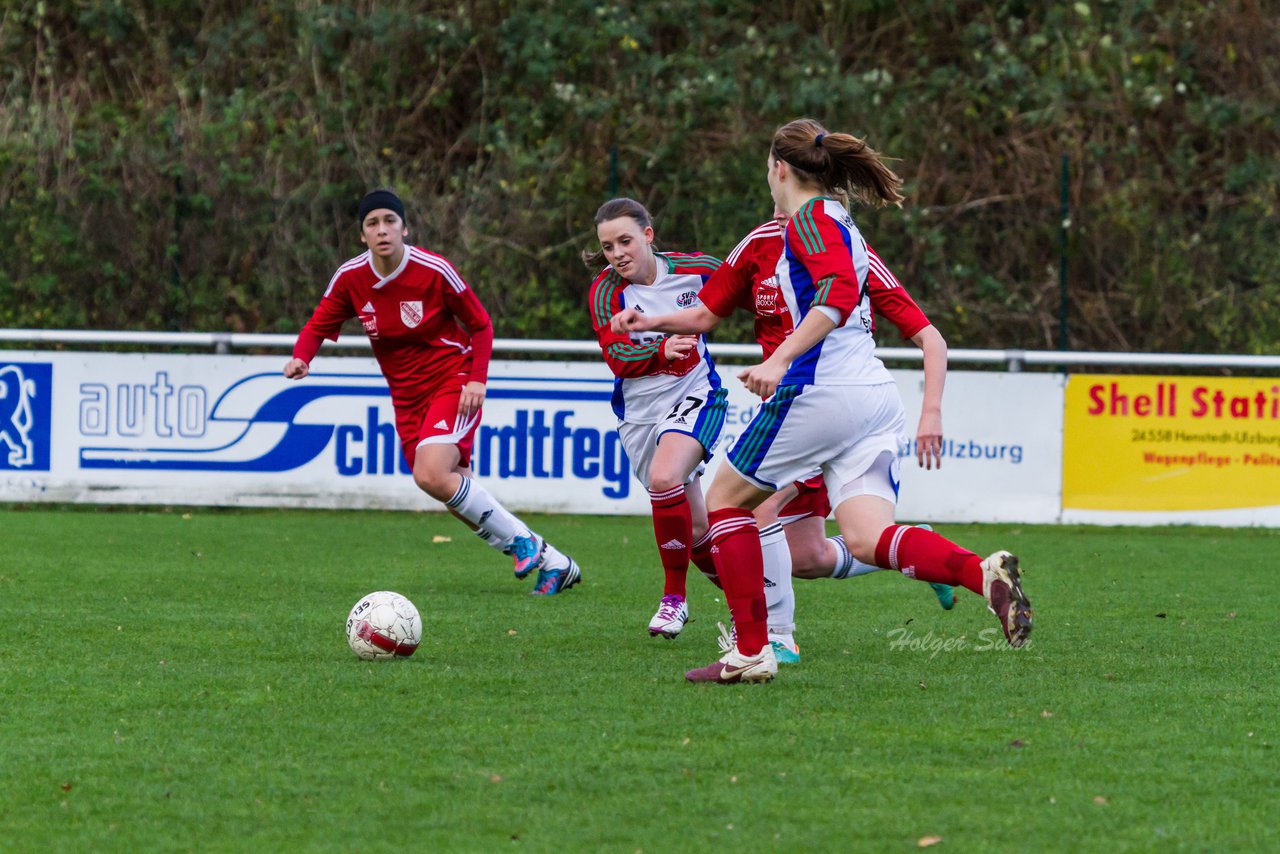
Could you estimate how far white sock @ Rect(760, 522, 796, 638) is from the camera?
6098 millimetres

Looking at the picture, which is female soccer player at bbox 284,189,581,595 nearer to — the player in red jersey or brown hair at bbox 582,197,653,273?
brown hair at bbox 582,197,653,273

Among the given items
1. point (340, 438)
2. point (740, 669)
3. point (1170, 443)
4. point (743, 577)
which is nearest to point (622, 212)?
point (743, 577)

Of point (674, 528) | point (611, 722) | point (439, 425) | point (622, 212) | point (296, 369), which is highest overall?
point (622, 212)

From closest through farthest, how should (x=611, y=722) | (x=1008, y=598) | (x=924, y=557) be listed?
1. (x=611, y=722)
2. (x=1008, y=598)
3. (x=924, y=557)

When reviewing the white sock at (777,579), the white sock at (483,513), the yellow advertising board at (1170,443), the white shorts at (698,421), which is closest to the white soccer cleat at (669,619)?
the white shorts at (698,421)

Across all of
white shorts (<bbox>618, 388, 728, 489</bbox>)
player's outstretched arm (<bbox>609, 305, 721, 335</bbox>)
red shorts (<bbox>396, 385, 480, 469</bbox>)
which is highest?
player's outstretched arm (<bbox>609, 305, 721, 335</bbox>)

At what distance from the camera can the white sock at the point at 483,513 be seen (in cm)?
848

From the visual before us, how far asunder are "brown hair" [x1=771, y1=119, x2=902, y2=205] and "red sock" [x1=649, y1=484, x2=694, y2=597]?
1885 mm

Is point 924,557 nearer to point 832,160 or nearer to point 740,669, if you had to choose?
point 740,669

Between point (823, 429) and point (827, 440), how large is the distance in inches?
1.7

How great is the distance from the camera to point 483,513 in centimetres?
852

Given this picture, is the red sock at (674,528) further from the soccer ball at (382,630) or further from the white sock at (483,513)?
the white sock at (483,513)

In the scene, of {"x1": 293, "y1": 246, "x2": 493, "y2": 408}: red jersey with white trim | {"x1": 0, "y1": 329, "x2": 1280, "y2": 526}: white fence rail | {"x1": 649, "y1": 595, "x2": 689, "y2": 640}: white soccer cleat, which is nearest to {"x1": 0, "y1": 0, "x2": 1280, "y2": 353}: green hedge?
{"x1": 0, "y1": 329, "x2": 1280, "y2": 526}: white fence rail

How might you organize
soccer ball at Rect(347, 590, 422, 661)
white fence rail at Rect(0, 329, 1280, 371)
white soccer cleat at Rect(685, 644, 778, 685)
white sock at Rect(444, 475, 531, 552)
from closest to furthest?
white soccer cleat at Rect(685, 644, 778, 685), soccer ball at Rect(347, 590, 422, 661), white sock at Rect(444, 475, 531, 552), white fence rail at Rect(0, 329, 1280, 371)
